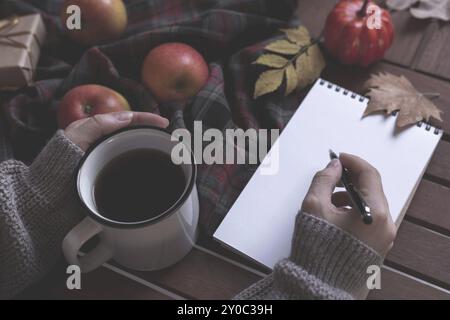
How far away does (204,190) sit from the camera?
675mm

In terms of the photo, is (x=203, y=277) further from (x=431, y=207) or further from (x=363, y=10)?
(x=363, y=10)

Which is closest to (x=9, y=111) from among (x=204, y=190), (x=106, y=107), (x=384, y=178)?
(x=106, y=107)

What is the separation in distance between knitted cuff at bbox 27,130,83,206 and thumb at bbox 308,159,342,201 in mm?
294

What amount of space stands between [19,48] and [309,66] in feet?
1.47

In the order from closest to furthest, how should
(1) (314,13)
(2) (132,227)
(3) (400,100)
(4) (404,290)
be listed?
1. (2) (132,227)
2. (4) (404,290)
3. (3) (400,100)
4. (1) (314,13)

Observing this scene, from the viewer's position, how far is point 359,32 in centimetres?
74

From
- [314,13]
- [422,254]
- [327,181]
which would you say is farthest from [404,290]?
[314,13]

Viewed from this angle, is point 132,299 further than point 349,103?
No

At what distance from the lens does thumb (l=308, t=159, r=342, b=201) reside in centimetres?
59

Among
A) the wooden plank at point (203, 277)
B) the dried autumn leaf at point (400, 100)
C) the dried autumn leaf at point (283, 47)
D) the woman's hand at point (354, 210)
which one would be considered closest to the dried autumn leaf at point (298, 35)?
the dried autumn leaf at point (283, 47)

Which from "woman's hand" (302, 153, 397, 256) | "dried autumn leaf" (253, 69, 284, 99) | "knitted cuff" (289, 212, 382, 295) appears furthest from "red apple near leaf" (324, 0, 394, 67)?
"knitted cuff" (289, 212, 382, 295)

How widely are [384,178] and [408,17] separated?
0.31 meters

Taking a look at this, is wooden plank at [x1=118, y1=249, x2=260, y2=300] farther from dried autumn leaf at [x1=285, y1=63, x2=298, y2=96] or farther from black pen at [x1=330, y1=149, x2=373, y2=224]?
dried autumn leaf at [x1=285, y1=63, x2=298, y2=96]
